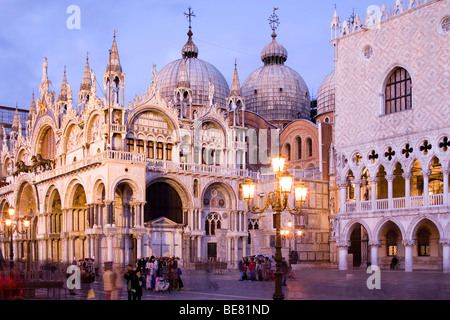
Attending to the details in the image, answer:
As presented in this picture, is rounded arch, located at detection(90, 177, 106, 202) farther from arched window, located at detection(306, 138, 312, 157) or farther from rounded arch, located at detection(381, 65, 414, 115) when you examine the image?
arched window, located at detection(306, 138, 312, 157)

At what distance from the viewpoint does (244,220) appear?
144 ft

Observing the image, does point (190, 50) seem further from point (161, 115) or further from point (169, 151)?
point (169, 151)

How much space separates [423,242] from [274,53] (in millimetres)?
28217

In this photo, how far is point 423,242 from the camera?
37.3 metres

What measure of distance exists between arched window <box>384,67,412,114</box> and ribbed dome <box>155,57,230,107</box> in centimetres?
1987

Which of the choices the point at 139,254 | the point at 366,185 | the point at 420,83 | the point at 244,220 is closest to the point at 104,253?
the point at 139,254

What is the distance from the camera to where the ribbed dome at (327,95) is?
5313cm

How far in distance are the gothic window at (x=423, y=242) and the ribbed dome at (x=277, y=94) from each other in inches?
859

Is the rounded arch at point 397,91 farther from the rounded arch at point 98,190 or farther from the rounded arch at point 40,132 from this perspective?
the rounded arch at point 40,132

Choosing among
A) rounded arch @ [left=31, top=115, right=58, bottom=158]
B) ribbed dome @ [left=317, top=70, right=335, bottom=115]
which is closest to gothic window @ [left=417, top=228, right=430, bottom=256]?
ribbed dome @ [left=317, top=70, right=335, bottom=115]

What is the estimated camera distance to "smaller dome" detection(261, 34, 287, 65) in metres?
60.9

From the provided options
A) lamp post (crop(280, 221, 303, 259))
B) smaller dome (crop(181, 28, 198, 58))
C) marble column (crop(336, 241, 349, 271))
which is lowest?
marble column (crop(336, 241, 349, 271))
